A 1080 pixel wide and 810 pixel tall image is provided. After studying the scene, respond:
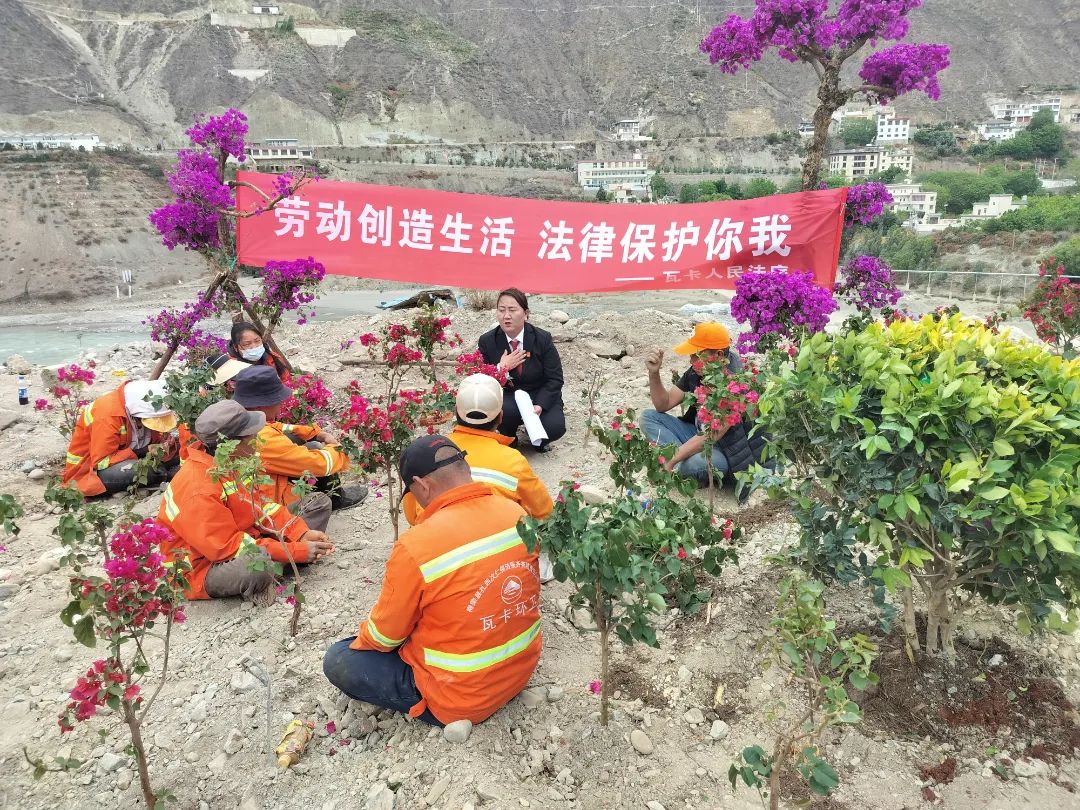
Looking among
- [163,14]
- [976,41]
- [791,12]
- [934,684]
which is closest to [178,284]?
[791,12]

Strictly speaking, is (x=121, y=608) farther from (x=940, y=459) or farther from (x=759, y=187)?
(x=759, y=187)

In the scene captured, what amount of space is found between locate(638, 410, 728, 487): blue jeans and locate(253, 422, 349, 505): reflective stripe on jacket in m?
2.00

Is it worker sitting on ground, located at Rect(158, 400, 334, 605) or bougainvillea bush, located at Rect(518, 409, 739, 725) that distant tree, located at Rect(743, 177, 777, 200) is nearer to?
worker sitting on ground, located at Rect(158, 400, 334, 605)

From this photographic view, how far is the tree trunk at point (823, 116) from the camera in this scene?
5.94 metres

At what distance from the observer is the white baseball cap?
2.81 m

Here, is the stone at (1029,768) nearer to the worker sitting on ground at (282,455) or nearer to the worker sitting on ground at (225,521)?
the worker sitting on ground at (225,521)

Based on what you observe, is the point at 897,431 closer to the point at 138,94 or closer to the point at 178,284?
the point at 178,284

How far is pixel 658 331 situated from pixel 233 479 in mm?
6849

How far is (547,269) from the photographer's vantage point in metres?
6.71

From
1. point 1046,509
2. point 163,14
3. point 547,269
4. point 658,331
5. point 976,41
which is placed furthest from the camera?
point 976,41

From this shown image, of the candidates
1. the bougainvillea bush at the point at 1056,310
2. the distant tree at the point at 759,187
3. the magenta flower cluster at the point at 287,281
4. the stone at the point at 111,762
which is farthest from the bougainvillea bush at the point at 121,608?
the distant tree at the point at 759,187

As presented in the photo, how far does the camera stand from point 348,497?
4508mm

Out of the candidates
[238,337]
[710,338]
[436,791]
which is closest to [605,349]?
[710,338]

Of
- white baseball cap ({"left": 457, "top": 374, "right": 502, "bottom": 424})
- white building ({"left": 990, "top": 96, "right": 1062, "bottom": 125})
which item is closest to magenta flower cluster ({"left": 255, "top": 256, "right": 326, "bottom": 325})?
white baseball cap ({"left": 457, "top": 374, "right": 502, "bottom": 424})
